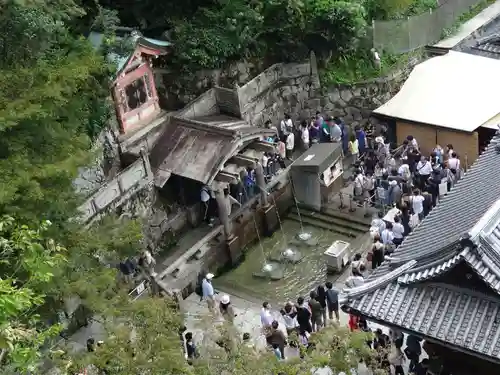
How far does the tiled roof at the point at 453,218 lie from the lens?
1654 cm

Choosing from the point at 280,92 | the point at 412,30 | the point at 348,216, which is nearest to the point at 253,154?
the point at 348,216

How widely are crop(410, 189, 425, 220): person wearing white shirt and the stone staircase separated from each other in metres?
3.08

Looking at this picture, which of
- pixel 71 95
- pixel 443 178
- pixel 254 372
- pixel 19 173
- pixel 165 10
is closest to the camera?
pixel 254 372

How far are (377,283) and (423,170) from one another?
1056cm

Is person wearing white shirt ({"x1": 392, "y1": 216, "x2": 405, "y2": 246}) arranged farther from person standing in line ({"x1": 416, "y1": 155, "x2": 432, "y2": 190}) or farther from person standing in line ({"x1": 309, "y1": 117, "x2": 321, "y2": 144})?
person standing in line ({"x1": 309, "y1": 117, "x2": 321, "y2": 144})

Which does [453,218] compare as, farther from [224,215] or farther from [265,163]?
[265,163]

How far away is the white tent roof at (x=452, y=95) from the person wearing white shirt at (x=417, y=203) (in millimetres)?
4381

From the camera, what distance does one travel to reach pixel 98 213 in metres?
23.6

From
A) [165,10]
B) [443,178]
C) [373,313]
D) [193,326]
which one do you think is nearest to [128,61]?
[165,10]

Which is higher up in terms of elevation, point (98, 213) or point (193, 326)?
point (98, 213)

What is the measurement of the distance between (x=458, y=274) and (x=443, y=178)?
1047cm

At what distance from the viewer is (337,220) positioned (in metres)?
27.9

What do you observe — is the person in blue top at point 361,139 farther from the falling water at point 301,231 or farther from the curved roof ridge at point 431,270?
the curved roof ridge at point 431,270

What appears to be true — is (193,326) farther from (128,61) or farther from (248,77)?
(248,77)
